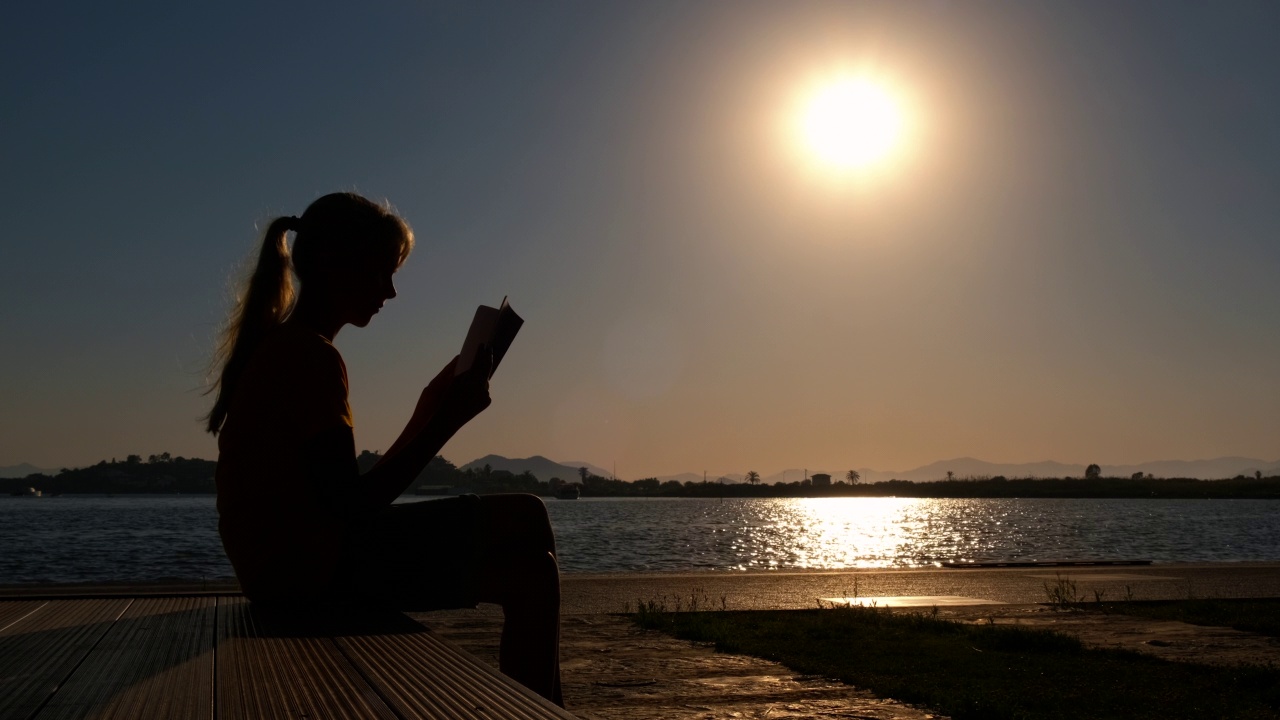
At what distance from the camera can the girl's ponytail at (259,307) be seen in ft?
8.91

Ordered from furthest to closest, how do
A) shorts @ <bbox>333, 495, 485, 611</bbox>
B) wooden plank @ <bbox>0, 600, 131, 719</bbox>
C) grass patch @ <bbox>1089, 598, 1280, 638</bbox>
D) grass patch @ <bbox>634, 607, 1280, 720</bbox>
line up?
grass patch @ <bbox>1089, 598, 1280, 638</bbox> < grass patch @ <bbox>634, 607, 1280, 720</bbox> < shorts @ <bbox>333, 495, 485, 611</bbox> < wooden plank @ <bbox>0, 600, 131, 719</bbox>

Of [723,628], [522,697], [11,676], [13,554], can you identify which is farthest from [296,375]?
[13,554]

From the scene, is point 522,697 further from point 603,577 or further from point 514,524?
point 603,577

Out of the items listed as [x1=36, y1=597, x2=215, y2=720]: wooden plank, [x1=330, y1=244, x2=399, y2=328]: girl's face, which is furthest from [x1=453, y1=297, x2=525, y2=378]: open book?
[x1=36, y1=597, x2=215, y2=720]: wooden plank

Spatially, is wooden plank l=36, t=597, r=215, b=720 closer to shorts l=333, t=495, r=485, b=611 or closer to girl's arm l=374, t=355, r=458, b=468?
shorts l=333, t=495, r=485, b=611

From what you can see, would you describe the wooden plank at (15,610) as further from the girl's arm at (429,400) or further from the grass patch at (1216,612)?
the grass patch at (1216,612)

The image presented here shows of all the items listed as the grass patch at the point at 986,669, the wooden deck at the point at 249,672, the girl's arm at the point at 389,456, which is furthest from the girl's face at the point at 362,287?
the grass patch at the point at 986,669

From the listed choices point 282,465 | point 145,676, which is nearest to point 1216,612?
point 282,465

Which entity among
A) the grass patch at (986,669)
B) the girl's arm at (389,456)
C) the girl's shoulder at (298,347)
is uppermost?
the girl's shoulder at (298,347)

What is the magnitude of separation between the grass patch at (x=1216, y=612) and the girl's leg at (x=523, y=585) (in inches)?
262

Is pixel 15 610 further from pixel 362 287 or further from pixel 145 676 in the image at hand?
pixel 145 676

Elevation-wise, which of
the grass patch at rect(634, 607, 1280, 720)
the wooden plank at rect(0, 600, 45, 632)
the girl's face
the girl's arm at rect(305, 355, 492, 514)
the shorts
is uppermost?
the girl's face

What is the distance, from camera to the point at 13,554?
34.9 metres

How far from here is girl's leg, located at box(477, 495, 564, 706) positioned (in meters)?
2.41
